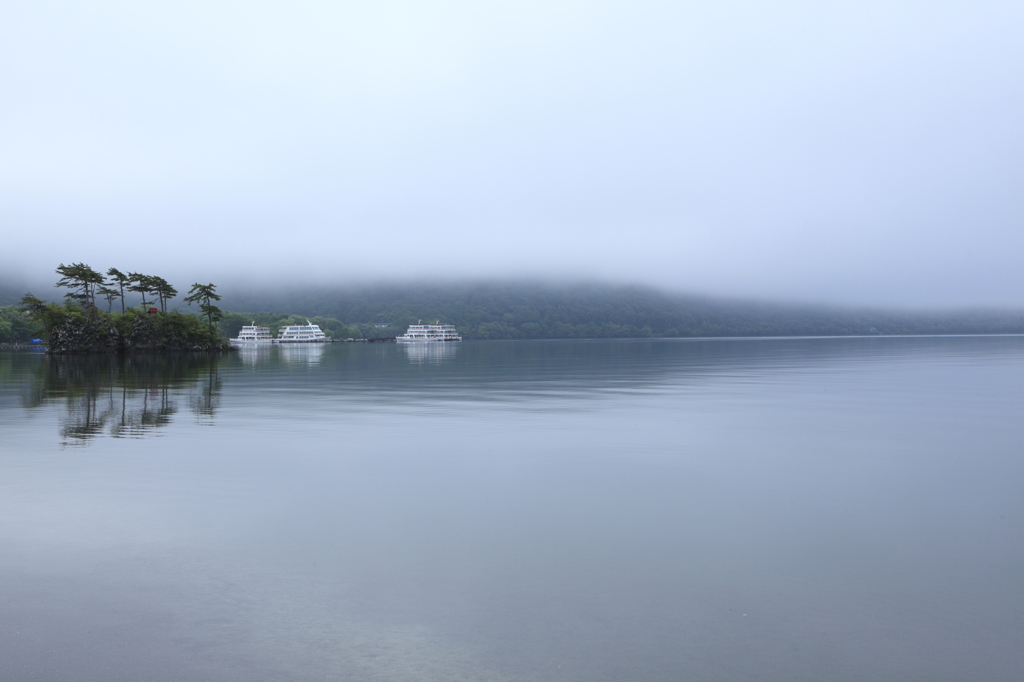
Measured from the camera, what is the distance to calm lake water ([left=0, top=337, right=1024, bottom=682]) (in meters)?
6.52

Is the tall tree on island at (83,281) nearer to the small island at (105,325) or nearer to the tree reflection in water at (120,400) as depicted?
the small island at (105,325)

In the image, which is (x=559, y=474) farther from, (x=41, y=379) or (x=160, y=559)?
(x=41, y=379)

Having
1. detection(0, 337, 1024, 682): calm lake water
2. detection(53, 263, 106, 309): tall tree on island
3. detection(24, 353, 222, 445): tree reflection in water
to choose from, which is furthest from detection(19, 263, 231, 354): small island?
detection(0, 337, 1024, 682): calm lake water

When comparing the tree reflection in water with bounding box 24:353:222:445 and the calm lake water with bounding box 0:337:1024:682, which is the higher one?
the calm lake water with bounding box 0:337:1024:682

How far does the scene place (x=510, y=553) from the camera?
30.6ft

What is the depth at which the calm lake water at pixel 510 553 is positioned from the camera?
21.4 feet

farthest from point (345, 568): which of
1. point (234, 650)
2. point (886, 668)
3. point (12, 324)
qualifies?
point (12, 324)

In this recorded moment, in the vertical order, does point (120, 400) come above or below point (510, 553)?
below

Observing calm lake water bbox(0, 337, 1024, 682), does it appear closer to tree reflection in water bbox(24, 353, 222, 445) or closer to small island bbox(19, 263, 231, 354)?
tree reflection in water bbox(24, 353, 222, 445)

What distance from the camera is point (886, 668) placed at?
20.7 ft

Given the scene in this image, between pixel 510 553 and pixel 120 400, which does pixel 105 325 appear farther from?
pixel 510 553

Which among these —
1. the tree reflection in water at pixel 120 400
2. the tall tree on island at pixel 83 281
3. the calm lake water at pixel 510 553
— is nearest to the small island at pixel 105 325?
the tall tree on island at pixel 83 281

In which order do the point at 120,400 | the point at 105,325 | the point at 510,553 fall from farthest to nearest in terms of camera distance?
the point at 105,325 → the point at 120,400 → the point at 510,553

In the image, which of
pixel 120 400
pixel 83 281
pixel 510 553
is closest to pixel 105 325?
pixel 83 281
